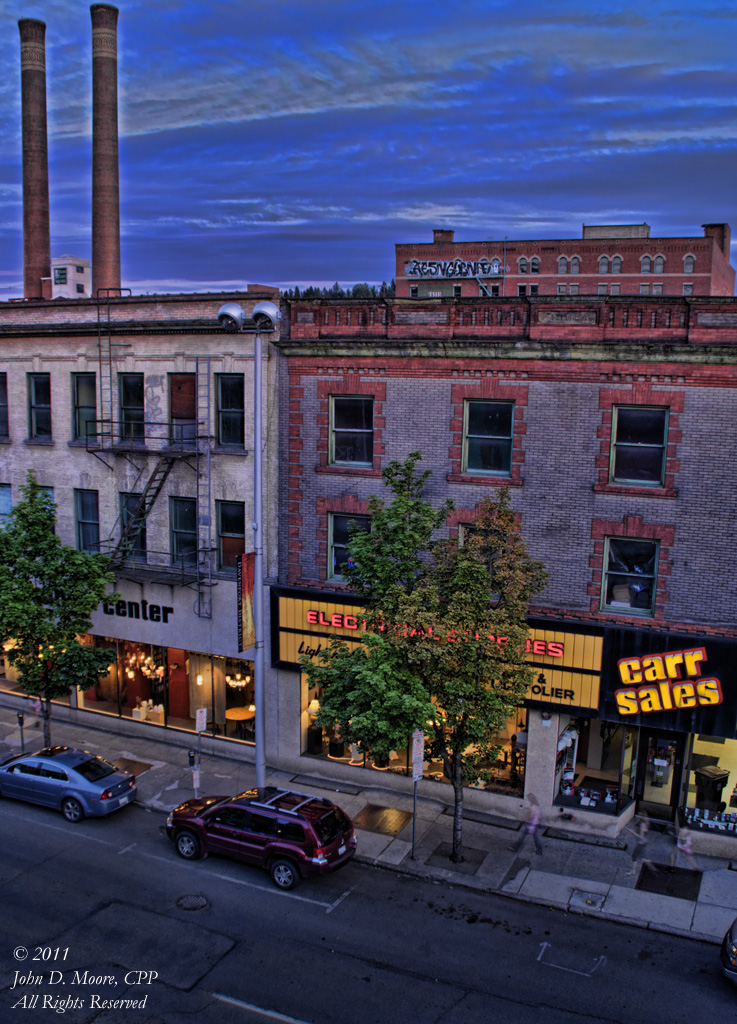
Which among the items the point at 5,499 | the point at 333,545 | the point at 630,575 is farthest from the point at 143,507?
the point at 630,575

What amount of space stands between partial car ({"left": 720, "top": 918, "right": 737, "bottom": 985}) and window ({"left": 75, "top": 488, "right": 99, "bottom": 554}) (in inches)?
810

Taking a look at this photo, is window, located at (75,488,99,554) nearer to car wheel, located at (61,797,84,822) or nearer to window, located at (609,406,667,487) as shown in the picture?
car wheel, located at (61,797,84,822)

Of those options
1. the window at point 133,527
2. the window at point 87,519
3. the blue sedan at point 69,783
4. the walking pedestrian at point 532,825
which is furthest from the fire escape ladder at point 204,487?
the walking pedestrian at point 532,825

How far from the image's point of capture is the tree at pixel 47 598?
21.6m

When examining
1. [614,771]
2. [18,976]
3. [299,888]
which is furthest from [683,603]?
[18,976]

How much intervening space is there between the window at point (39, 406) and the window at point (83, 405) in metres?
1.33

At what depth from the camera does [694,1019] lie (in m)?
12.8

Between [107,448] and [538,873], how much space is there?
1711 cm

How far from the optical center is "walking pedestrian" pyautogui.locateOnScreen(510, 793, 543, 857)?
19.0 metres

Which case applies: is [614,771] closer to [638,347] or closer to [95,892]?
[638,347]

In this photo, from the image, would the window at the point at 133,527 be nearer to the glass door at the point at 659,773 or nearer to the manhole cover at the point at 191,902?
the manhole cover at the point at 191,902

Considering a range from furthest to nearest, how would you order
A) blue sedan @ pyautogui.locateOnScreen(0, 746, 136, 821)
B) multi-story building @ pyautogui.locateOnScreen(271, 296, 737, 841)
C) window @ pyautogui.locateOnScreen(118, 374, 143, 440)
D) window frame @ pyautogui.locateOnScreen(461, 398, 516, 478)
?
window @ pyautogui.locateOnScreen(118, 374, 143, 440), window frame @ pyautogui.locateOnScreen(461, 398, 516, 478), blue sedan @ pyautogui.locateOnScreen(0, 746, 136, 821), multi-story building @ pyautogui.locateOnScreen(271, 296, 737, 841)

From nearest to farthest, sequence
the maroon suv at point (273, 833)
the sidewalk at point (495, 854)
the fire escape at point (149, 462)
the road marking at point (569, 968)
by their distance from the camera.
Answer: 1. the road marking at point (569, 968)
2. the sidewalk at point (495, 854)
3. the maroon suv at point (273, 833)
4. the fire escape at point (149, 462)

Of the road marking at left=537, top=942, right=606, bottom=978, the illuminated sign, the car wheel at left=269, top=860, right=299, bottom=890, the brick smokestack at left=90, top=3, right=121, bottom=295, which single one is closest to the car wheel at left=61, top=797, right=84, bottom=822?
the car wheel at left=269, top=860, right=299, bottom=890
